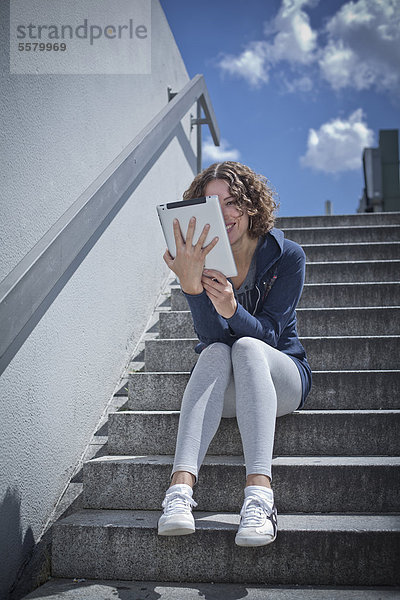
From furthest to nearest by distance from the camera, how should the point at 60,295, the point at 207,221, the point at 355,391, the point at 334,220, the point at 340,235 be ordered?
the point at 334,220 → the point at 340,235 → the point at 355,391 → the point at 60,295 → the point at 207,221

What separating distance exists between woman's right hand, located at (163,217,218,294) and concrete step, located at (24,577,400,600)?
90cm

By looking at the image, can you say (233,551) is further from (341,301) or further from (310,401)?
(341,301)

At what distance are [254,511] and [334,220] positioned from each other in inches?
120

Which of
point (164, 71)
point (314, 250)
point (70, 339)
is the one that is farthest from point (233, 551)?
point (164, 71)

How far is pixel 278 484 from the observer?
5.92 feet

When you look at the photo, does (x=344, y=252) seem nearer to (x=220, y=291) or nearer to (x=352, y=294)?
(x=352, y=294)

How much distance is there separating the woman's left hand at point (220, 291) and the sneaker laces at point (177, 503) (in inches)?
23.0

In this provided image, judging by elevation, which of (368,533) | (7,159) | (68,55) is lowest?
(368,533)

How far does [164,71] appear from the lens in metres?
3.92

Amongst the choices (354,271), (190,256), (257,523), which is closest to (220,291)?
(190,256)

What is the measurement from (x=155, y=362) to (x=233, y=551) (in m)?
1.13

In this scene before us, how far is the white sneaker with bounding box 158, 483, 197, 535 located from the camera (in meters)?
1.48

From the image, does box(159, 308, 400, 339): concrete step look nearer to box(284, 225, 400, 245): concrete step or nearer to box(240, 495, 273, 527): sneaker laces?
box(284, 225, 400, 245): concrete step

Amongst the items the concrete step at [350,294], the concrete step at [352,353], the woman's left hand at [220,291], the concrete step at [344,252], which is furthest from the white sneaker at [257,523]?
the concrete step at [344,252]
